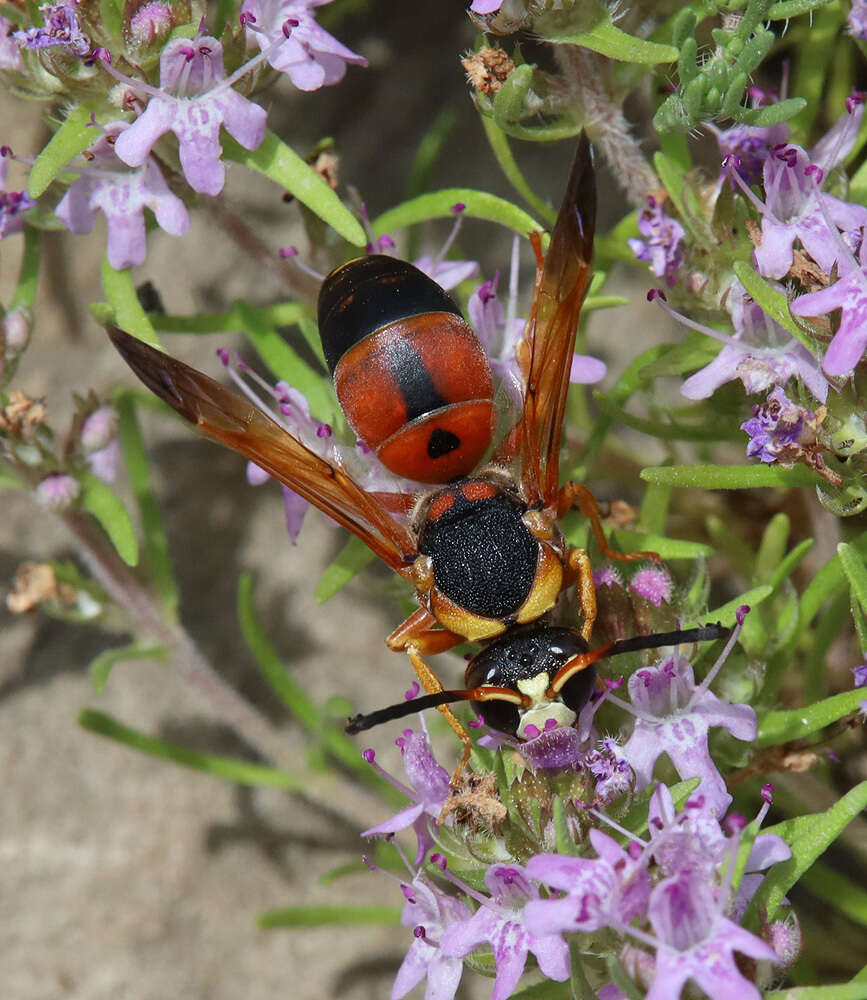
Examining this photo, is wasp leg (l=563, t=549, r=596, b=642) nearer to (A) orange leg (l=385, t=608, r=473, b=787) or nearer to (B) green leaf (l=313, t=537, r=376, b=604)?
(A) orange leg (l=385, t=608, r=473, b=787)

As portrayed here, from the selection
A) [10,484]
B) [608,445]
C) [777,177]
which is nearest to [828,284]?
[777,177]

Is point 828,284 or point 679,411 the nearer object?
point 828,284

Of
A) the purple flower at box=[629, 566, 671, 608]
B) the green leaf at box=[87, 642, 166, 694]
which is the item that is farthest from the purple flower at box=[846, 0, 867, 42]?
the green leaf at box=[87, 642, 166, 694]

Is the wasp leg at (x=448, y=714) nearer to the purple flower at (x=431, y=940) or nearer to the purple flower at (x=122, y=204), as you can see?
the purple flower at (x=431, y=940)

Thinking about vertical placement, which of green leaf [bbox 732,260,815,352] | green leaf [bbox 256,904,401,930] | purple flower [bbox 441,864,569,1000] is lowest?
green leaf [bbox 256,904,401,930]

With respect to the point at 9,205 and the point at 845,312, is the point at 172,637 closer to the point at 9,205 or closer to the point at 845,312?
the point at 9,205

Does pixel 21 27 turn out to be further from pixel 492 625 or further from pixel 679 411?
pixel 679 411

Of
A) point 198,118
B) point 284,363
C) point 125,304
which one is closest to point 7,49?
point 198,118
